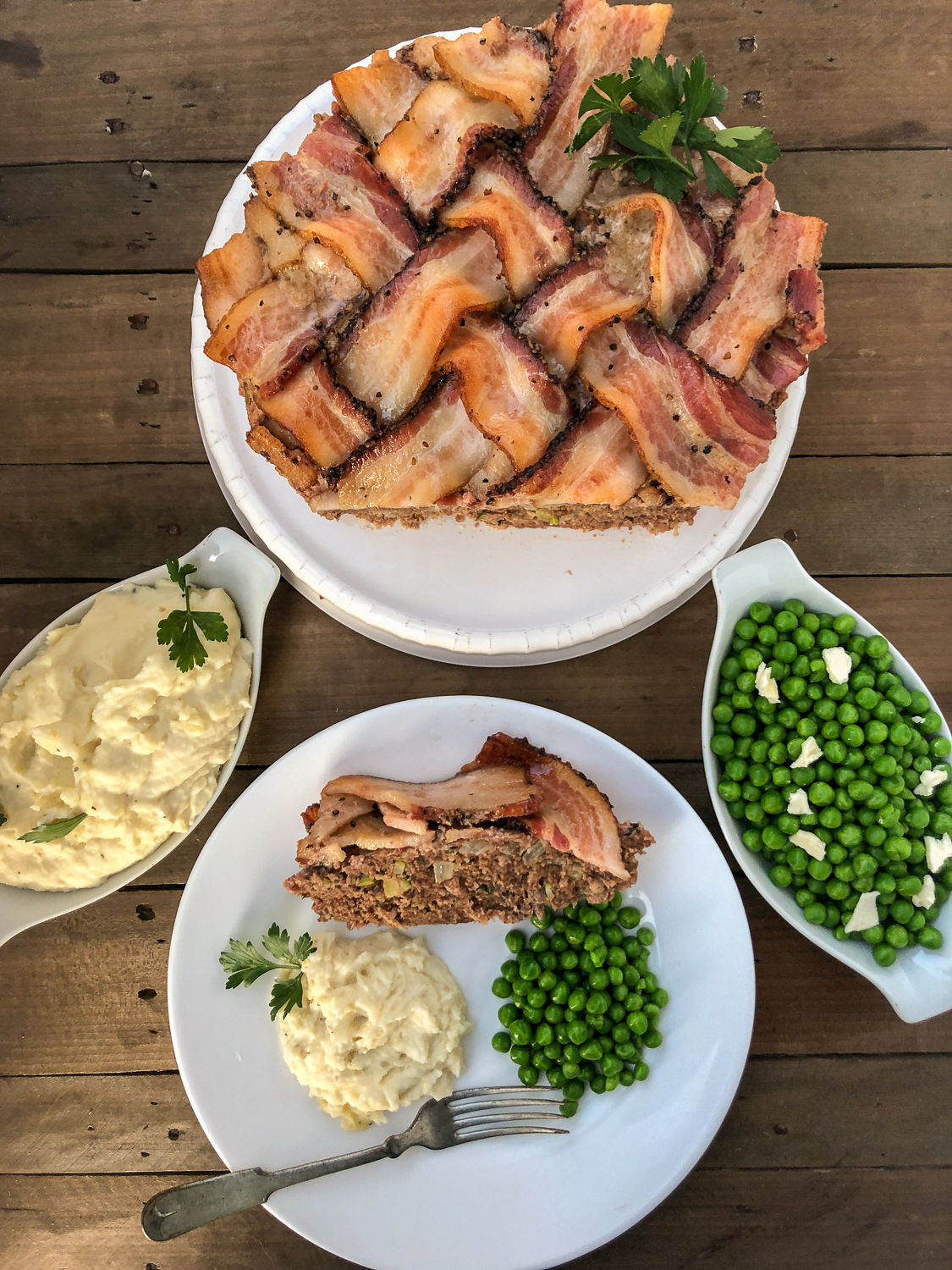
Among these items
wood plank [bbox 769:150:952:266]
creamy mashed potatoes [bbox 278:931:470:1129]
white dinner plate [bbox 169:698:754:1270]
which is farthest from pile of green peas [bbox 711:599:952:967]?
wood plank [bbox 769:150:952:266]

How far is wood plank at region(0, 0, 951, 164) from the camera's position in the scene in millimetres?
3568

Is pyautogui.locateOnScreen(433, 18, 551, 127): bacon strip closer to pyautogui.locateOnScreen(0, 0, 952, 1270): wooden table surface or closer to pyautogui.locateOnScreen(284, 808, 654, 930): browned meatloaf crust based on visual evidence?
pyautogui.locateOnScreen(0, 0, 952, 1270): wooden table surface

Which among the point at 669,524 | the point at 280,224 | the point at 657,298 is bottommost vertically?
the point at 669,524

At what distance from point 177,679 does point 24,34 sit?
3.03 metres

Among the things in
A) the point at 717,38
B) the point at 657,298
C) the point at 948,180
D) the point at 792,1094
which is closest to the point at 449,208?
the point at 657,298

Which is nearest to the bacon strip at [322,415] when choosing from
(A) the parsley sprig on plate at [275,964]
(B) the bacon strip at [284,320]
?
(B) the bacon strip at [284,320]

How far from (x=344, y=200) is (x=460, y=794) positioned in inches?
86.5

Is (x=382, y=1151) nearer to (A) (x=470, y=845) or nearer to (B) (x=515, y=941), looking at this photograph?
(B) (x=515, y=941)

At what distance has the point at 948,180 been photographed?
141 inches

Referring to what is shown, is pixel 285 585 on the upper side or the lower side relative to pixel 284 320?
lower

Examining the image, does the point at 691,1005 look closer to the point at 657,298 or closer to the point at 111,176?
the point at 657,298

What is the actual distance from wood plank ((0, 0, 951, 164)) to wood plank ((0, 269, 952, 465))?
2.06 feet

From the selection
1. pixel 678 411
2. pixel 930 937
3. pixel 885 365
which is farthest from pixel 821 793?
pixel 885 365

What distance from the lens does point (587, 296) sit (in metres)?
2.65
